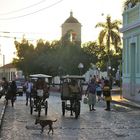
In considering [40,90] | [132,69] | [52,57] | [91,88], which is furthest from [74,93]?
[52,57]


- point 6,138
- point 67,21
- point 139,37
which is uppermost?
point 67,21

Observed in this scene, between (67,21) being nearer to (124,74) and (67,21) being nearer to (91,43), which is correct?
(91,43)

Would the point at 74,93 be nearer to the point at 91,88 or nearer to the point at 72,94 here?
the point at 72,94

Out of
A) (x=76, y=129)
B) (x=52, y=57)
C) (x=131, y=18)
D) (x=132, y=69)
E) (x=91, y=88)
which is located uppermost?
(x=131, y=18)

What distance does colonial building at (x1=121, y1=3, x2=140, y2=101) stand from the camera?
37156 mm

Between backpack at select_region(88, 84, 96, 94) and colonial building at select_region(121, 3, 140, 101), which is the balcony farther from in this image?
backpack at select_region(88, 84, 96, 94)

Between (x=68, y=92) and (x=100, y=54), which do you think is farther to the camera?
(x=100, y=54)

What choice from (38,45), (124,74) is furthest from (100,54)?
(124,74)

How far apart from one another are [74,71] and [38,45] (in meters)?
11.0

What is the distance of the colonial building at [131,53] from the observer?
3716cm

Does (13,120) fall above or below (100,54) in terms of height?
below

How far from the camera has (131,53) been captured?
129 feet

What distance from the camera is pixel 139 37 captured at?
36938mm

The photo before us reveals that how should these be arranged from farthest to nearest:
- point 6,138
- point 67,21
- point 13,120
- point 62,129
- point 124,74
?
point 67,21, point 124,74, point 13,120, point 62,129, point 6,138
